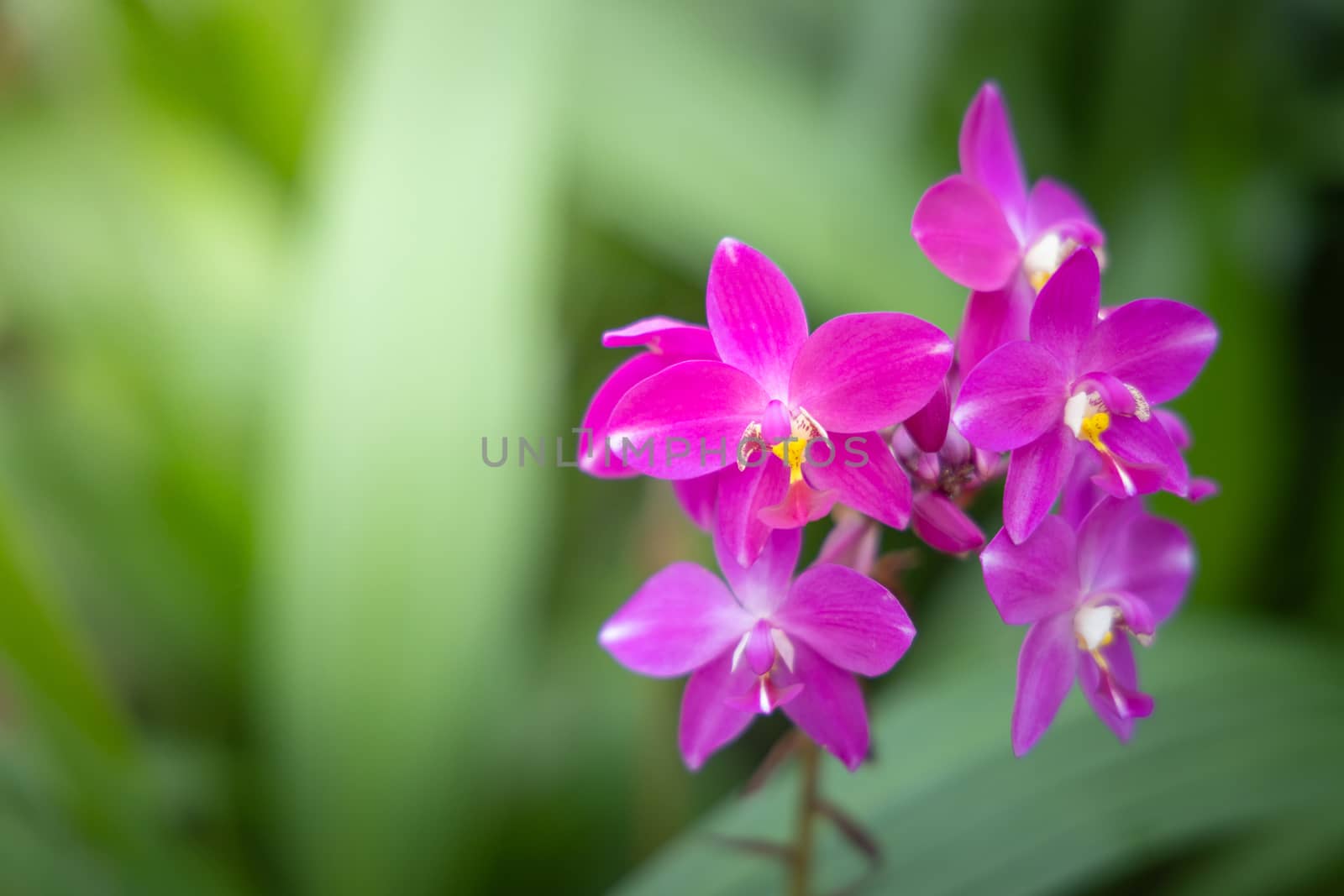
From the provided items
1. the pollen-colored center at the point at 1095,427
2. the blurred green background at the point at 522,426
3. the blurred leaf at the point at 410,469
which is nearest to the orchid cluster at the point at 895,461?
the pollen-colored center at the point at 1095,427

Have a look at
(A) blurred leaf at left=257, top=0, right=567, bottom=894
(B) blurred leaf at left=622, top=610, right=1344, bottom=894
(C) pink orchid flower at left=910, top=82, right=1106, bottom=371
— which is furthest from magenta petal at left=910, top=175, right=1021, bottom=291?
(A) blurred leaf at left=257, top=0, right=567, bottom=894

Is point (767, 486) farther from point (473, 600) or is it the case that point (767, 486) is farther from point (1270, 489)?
point (1270, 489)

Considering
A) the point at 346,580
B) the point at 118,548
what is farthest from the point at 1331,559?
the point at 118,548

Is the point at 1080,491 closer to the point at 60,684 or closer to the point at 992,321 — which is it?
the point at 992,321

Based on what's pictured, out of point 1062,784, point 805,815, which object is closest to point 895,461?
point 805,815

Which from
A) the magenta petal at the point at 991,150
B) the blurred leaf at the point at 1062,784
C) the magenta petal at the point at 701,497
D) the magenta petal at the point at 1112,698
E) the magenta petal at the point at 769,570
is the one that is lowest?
the blurred leaf at the point at 1062,784

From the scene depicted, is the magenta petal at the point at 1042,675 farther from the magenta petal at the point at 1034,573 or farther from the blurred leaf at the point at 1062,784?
the blurred leaf at the point at 1062,784
